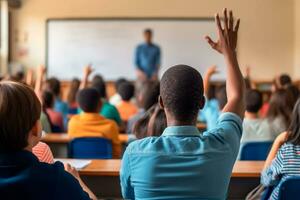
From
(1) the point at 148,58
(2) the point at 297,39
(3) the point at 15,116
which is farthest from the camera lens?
(2) the point at 297,39

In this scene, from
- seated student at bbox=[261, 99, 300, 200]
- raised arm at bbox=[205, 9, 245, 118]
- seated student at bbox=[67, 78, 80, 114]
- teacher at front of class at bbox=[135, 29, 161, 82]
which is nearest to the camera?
raised arm at bbox=[205, 9, 245, 118]

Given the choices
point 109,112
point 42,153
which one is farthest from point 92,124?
point 42,153

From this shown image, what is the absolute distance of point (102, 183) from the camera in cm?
265

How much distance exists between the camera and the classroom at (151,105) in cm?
145

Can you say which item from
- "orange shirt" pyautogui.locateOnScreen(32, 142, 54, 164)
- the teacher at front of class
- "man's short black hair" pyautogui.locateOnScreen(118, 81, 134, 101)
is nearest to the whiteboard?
the teacher at front of class

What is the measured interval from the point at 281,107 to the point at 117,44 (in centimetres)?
639

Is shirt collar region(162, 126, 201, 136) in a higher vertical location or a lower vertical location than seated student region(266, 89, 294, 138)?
higher

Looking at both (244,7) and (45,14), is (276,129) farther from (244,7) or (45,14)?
(45,14)

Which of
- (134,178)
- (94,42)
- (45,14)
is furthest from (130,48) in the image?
(134,178)

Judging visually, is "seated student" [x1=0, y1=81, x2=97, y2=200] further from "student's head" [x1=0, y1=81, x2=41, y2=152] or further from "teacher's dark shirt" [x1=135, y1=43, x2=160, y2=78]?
"teacher's dark shirt" [x1=135, y1=43, x2=160, y2=78]

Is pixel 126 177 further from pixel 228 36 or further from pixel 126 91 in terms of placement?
pixel 126 91

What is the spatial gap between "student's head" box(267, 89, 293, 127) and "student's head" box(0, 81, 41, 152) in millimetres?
2706

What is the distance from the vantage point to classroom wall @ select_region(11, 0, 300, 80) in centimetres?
979

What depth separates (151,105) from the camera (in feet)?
11.3
